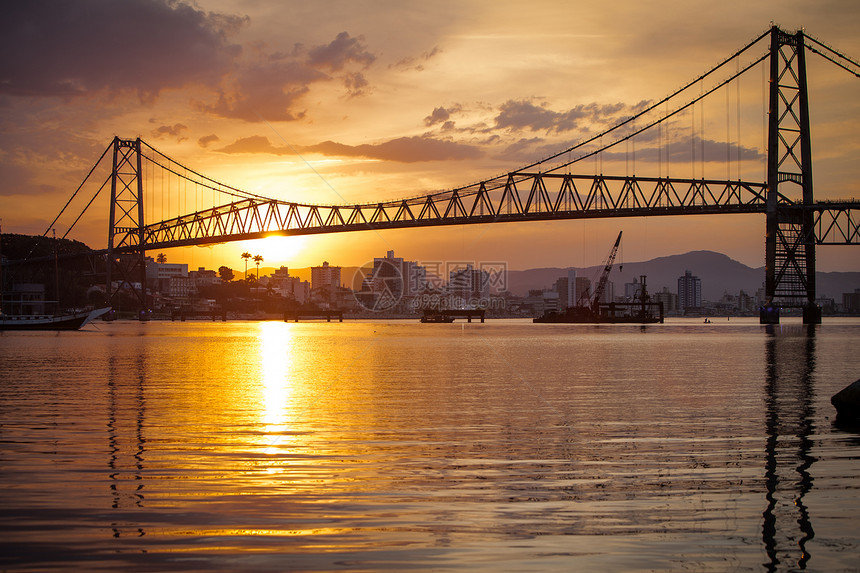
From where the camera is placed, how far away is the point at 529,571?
6699 mm

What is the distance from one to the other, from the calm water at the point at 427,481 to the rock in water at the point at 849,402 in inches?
25.1

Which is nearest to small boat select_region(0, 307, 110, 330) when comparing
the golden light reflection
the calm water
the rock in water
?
the golden light reflection

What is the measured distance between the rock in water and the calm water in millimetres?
638

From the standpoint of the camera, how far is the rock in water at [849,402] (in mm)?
16062

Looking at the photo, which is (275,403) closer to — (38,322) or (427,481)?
(427,481)

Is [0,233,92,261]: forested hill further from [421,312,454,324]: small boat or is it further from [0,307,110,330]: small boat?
[421,312,454,324]: small boat

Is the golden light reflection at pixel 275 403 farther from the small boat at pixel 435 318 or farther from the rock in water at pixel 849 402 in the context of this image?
the small boat at pixel 435 318

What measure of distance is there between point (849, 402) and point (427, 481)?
1007 cm

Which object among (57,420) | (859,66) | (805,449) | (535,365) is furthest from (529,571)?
(859,66)

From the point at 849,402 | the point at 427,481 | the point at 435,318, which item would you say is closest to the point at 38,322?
the point at 849,402

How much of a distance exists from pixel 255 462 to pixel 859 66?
324 feet

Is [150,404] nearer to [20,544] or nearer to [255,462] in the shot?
[255,462]

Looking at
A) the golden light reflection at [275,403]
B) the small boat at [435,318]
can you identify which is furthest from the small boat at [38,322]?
the small boat at [435,318]

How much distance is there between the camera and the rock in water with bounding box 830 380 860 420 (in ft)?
52.7
